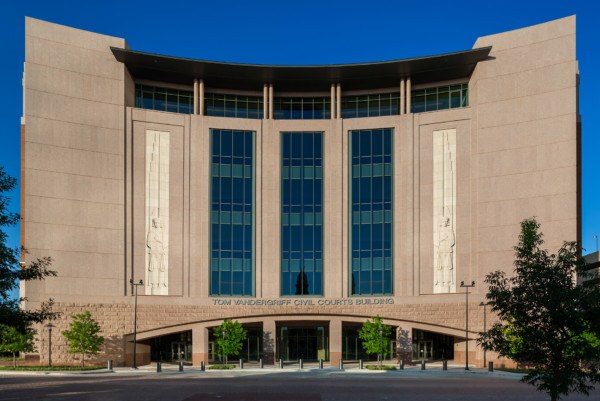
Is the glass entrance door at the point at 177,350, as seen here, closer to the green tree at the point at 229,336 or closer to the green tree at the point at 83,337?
the green tree at the point at 229,336

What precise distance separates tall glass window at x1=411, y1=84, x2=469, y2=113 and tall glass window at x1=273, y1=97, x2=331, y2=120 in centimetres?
958

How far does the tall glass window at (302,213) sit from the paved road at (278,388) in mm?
18158

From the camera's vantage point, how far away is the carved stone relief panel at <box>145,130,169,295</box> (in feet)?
214

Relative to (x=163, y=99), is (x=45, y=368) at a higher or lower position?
lower

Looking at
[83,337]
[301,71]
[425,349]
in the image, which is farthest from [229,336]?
[301,71]

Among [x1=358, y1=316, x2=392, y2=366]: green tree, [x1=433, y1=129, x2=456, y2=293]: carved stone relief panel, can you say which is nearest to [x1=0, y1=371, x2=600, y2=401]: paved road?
[x1=358, y1=316, x2=392, y2=366]: green tree

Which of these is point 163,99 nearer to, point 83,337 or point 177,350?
point 83,337

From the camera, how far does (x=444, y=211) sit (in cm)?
6581

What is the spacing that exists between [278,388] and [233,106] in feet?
135

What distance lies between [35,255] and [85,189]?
7712mm

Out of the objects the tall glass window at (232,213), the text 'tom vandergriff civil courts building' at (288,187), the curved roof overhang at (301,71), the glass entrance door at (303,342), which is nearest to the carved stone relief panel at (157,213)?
the text 'tom vandergriff civil courts building' at (288,187)

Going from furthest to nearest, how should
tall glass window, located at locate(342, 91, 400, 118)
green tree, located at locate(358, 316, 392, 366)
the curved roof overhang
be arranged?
1. tall glass window, located at locate(342, 91, 400, 118)
2. the curved roof overhang
3. green tree, located at locate(358, 316, 392, 366)

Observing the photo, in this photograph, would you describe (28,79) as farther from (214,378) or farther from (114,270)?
(214,378)

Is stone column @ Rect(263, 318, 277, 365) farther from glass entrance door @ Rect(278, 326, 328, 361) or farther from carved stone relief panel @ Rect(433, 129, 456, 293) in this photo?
carved stone relief panel @ Rect(433, 129, 456, 293)
